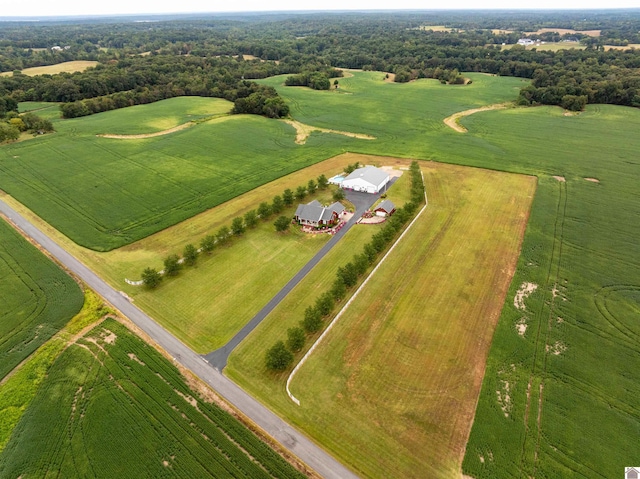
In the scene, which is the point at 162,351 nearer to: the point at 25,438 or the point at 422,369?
the point at 25,438

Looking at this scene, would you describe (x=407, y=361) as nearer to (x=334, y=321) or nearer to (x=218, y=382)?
(x=334, y=321)

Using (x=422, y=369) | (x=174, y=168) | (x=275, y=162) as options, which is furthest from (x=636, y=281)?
(x=174, y=168)

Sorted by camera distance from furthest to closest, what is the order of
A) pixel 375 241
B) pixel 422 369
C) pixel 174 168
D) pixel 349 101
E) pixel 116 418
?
pixel 349 101
pixel 174 168
pixel 375 241
pixel 422 369
pixel 116 418

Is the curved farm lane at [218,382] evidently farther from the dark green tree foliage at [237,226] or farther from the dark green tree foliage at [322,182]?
the dark green tree foliage at [322,182]

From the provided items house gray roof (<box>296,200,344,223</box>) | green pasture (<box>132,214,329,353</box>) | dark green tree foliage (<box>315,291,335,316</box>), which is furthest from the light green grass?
house gray roof (<box>296,200,344,223</box>)

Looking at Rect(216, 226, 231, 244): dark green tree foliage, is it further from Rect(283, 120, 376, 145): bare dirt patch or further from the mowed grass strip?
Rect(283, 120, 376, 145): bare dirt patch

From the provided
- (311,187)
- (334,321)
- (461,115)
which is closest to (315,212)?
(311,187)

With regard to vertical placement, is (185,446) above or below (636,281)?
below
